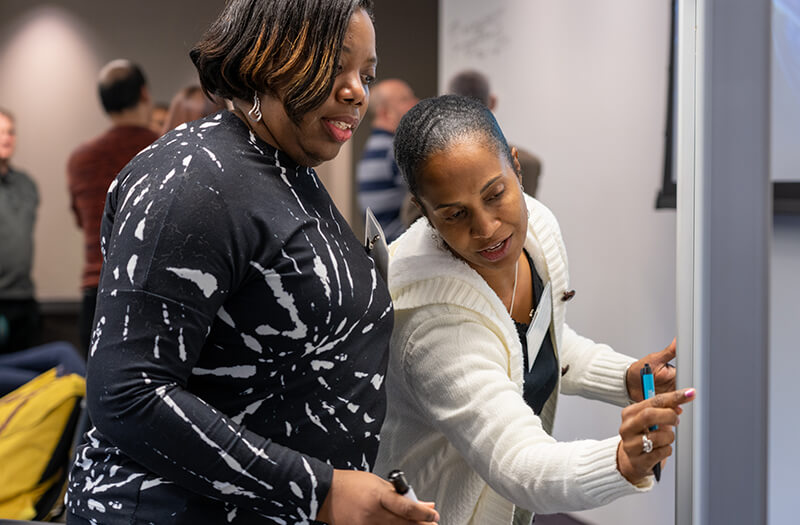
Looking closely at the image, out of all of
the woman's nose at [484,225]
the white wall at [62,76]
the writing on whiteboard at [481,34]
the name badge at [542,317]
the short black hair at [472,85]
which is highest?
the white wall at [62,76]

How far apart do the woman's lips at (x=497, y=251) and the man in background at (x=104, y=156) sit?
1869 mm

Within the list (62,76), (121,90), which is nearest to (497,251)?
(121,90)

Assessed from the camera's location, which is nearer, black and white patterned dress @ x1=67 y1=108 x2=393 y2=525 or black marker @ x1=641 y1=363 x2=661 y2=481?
black and white patterned dress @ x1=67 y1=108 x2=393 y2=525

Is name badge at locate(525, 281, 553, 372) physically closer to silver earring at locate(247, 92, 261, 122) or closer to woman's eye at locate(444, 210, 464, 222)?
woman's eye at locate(444, 210, 464, 222)

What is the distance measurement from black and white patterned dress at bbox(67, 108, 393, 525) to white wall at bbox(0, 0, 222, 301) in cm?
549

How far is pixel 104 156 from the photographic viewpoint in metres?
2.82

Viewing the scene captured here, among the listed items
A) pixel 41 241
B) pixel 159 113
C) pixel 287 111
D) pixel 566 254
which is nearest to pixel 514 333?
pixel 566 254

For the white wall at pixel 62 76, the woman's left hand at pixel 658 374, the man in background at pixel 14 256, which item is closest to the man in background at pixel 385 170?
the woman's left hand at pixel 658 374

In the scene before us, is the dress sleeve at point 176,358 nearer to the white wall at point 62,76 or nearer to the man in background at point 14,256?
the man in background at point 14,256

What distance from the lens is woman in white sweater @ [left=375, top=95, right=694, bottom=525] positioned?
3.16 feet

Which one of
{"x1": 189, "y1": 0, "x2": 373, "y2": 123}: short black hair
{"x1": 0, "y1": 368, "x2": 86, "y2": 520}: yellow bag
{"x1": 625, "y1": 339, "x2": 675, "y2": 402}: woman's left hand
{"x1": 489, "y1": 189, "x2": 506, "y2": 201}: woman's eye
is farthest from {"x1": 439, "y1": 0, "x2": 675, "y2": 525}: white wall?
{"x1": 0, "y1": 368, "x2": 86, "y2": 520}: yellow bag

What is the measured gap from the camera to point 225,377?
2.74ft

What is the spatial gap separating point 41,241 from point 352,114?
5.79m

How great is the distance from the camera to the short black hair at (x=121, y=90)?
2941 millimetres
